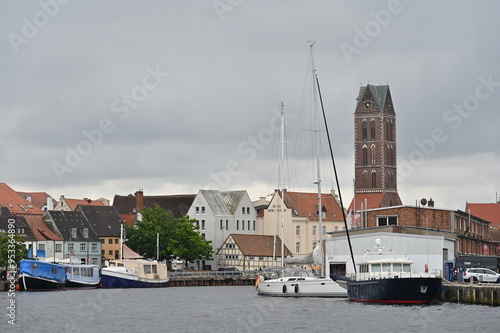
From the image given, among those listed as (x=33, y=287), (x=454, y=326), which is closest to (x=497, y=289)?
(x=454, y=326)

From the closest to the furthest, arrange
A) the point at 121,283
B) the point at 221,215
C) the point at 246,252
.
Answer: the point at 121,283 < the point at 246,252 < the point at 221,215

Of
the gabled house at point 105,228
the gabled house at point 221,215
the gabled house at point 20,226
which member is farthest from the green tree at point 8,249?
the gabled house at point 221,215

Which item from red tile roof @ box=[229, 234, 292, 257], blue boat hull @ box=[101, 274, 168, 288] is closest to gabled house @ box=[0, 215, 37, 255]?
blue boat hull @ box=[101, 274, 168, 288]

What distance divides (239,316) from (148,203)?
118509 millimetres

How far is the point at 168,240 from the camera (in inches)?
5684

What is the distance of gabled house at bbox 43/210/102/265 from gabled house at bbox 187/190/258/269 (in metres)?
21.5

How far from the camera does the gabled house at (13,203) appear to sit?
144 metres

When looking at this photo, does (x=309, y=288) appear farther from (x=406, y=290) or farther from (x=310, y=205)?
(x=310, y=205)

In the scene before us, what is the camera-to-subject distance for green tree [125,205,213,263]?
143 meters

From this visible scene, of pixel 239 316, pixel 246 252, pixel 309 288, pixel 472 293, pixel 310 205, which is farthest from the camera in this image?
pixel 310 205

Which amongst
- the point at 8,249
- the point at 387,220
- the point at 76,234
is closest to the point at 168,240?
the point at 76,234

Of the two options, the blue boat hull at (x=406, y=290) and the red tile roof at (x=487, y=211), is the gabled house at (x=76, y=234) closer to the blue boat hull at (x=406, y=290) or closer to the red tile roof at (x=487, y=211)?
the red tile roof at (x=487, y=211)

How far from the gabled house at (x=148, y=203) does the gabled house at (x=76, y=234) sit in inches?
974

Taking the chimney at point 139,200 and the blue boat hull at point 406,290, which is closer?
the blue boat hull at point 406,290
